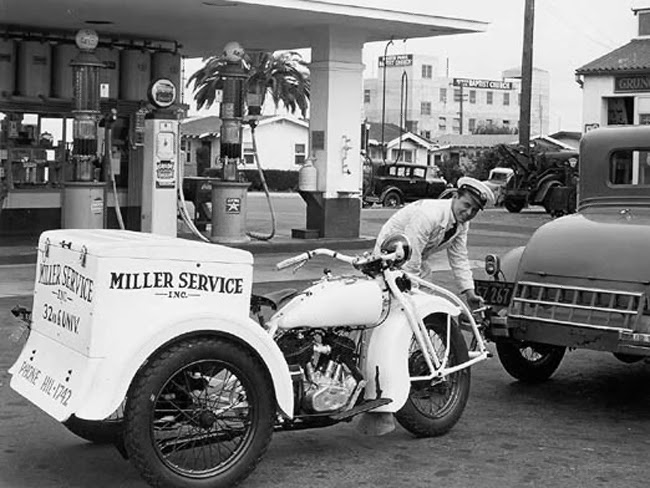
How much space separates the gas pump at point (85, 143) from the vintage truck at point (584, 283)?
7.99m

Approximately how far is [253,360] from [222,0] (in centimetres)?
1036

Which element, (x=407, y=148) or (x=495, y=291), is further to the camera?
(x=407, y=148)

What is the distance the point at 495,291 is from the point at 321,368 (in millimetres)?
2203

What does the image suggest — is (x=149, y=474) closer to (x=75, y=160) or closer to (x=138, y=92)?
(x=75, y=160)

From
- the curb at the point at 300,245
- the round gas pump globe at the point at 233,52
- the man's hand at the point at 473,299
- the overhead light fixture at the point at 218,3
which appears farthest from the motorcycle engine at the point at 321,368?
the round gas pump globe at the point at 233,52

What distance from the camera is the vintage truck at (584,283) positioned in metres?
6.82

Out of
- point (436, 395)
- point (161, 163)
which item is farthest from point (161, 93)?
point (436, 395)

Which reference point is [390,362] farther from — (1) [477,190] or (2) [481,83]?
(2) [481,83]

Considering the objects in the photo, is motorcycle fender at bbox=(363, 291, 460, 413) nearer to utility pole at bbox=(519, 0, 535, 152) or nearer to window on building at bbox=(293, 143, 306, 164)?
utility pole at bbox=(519, 0, 535, 152)

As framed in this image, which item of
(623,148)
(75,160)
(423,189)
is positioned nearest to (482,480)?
(623,148)

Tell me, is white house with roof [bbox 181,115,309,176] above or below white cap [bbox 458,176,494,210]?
above

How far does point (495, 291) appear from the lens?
298 inches

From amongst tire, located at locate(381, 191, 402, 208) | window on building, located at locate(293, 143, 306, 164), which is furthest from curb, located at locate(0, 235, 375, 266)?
window on building, located at locate(293, 143, 306, 164)

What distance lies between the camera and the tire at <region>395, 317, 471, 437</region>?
6.20 metres
